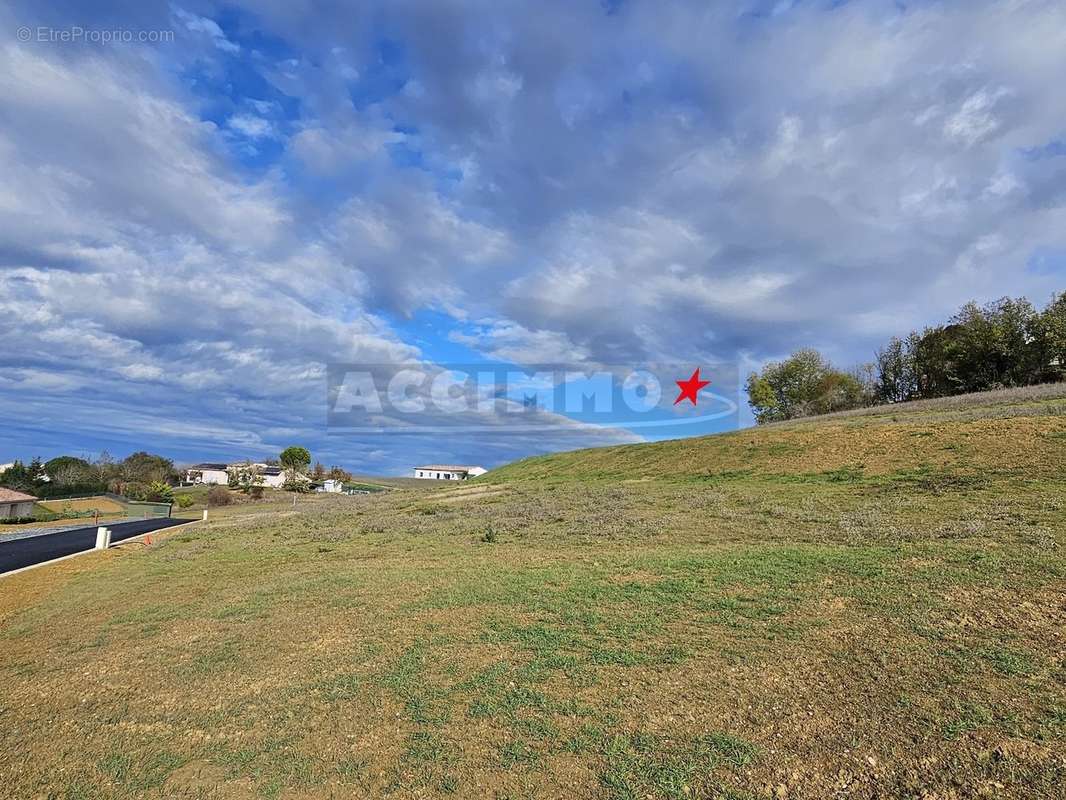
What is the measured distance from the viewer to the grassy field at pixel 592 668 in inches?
167

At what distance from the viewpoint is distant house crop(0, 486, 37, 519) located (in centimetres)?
4606

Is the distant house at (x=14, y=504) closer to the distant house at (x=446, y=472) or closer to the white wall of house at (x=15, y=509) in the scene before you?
the white wall of house at (x=15, y=509)

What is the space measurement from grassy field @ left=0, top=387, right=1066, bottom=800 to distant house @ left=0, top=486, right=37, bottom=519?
45.5 m

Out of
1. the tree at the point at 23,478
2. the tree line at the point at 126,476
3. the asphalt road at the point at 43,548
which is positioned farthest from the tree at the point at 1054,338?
the tree at the point at 23,478

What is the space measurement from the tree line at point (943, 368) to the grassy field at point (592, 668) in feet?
144

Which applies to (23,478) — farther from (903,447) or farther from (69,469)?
(903,447)

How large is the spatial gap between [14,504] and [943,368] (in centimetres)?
8787

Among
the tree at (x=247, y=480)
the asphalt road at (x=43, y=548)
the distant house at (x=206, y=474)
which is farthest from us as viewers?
the distant house at (x=206, y=474)

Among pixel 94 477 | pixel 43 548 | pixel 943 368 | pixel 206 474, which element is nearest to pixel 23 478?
pixel 94 477

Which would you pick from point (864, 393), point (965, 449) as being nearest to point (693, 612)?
point (965, 449)

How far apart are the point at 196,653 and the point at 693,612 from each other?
23.0 ft

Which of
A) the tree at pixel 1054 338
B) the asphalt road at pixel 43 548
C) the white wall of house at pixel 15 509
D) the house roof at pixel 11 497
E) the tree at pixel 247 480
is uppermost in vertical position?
the tree at pixel 1054 338

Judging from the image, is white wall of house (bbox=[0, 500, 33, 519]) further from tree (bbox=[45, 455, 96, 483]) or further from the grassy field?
the grassy field

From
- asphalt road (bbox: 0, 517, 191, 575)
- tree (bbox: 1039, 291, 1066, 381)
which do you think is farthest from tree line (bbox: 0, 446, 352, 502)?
tree (bbox: 1039, 291, 1066, 381)
